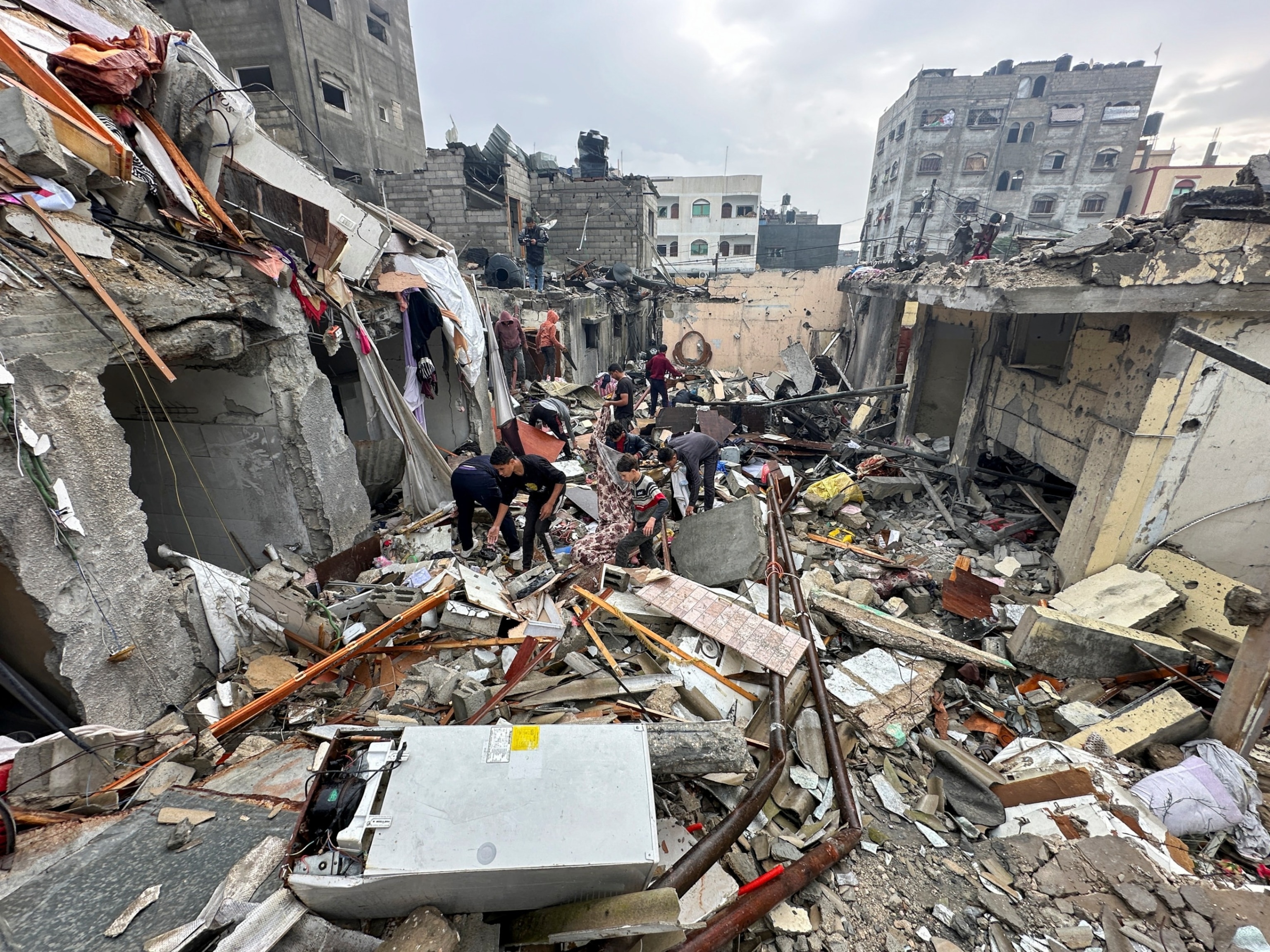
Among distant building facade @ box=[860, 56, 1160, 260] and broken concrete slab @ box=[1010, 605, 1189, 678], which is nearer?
broken concrete slab @ box=[1010, 605, 1189, 678]

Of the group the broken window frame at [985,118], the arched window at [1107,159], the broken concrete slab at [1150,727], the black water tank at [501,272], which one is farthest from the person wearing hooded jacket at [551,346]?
the arched window at [1107,159]

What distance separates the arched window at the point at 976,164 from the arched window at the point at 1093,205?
6.69 metres

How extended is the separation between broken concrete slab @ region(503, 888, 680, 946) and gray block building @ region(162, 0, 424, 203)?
591 inches

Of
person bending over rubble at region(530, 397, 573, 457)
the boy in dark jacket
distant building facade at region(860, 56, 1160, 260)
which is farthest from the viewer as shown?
distant building facade at region(860, 56, 1160, 260)

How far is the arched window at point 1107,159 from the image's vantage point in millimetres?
30922

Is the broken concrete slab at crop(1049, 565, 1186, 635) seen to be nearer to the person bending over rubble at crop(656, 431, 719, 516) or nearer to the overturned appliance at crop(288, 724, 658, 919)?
the person bending over rubble at crop(656, 431, 719, 516)

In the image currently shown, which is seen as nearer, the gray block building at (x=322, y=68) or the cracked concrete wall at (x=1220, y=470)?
the cracked concrete wall at (x=1220, y=470)

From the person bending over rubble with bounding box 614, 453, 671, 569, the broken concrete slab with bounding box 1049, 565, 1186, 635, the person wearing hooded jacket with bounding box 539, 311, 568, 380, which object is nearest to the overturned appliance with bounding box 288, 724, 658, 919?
the person bending over rubble with bounding box 614, 453, 671, 569

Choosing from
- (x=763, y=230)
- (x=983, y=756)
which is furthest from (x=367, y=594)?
(x=763, y=230)

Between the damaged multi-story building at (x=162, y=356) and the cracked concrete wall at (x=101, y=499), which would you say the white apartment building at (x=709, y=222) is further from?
the cracked concrete wall at (x=101, y=499)

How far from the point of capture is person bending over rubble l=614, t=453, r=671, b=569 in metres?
5.42

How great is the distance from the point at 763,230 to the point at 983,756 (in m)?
40.6

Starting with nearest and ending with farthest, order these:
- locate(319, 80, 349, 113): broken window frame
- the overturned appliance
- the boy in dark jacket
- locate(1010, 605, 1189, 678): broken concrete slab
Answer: the overturned appliance
locate(1010, 605, 1189, 678): broken concrete slab
the boy in dark jacket
locate(319, 80, 349, 113): broken window frame

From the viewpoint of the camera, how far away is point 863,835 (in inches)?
124
